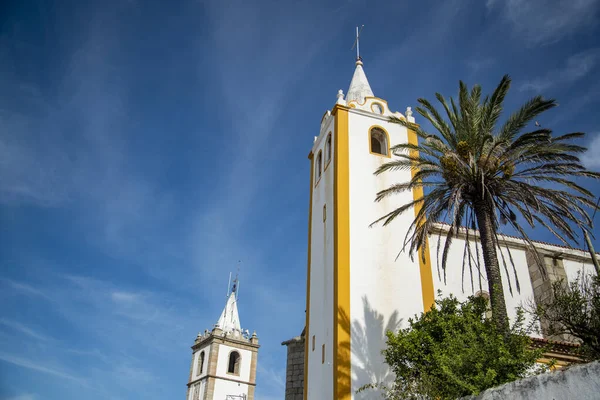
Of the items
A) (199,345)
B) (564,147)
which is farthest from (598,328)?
(199,345)

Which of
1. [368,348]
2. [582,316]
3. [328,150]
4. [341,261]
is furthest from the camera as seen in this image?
[328,150]

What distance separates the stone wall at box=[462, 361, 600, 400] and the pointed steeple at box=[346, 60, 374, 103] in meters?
15.9

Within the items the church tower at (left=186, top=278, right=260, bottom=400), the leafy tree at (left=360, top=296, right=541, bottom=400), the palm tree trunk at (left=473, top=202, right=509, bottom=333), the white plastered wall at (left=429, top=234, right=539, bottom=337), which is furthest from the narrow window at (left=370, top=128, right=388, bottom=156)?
the church tower at (left=186, top=278, right=260, bottom=400)

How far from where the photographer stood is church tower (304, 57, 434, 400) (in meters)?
15.8

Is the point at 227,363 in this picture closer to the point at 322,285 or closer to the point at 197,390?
the point at 197,390

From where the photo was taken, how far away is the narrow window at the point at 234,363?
4600 cm

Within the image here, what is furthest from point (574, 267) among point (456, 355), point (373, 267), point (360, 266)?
point (456, 355)

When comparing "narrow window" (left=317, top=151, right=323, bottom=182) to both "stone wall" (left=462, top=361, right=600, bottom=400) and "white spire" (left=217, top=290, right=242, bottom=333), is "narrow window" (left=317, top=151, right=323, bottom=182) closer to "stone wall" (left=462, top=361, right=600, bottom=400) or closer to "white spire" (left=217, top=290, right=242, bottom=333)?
"stone wall" (left=462, top=361, right=600, bottom=400)

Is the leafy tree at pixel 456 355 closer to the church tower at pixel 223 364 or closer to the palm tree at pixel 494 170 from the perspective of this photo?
the palm tree at pixel 494 170

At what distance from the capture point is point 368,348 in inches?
623

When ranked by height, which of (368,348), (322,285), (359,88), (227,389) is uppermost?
(359,88)

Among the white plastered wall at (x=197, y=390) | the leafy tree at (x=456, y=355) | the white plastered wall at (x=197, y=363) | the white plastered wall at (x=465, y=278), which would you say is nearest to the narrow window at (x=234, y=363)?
the white plastered wall at (x=197, y=363)

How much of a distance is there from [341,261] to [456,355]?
→ 6341mm

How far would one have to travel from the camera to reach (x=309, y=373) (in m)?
17.6
